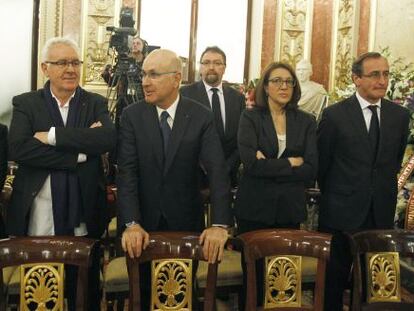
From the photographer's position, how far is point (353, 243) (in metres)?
1.85

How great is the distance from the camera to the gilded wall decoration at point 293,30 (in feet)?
22.5

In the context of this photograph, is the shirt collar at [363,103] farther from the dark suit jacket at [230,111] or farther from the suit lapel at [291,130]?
the dark suit jacket at [230,111]

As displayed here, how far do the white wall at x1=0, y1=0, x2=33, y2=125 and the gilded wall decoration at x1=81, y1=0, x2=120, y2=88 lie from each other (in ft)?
2.04

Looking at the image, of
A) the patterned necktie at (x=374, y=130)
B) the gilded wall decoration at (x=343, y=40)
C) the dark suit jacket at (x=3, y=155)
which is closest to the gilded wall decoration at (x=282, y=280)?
the patterned necktie at (x=374, y=130)

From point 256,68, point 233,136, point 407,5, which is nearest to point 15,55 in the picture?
point 256,68

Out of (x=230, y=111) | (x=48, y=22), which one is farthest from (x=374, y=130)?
(x=48, y=22)

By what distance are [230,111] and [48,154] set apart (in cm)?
141

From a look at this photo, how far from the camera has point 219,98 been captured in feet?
11.1

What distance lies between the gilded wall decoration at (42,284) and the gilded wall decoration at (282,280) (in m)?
0.63

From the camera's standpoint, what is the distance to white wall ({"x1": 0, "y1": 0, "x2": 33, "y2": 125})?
17.3ft

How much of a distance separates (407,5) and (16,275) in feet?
12.7

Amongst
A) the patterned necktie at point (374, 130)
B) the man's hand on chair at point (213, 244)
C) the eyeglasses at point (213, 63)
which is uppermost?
the eyeglasses at point (213, 63)

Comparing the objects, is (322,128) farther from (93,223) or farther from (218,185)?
(93,223)

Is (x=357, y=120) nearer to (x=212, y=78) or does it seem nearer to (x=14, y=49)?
(x=212, y=78)
